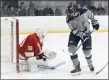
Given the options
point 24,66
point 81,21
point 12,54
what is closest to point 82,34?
point 81,21

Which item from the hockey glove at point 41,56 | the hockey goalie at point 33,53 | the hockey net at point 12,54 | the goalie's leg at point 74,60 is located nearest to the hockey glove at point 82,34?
the goalie's leg at point 74,60

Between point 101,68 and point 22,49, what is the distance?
3.05ft

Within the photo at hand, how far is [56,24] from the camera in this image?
6605 mm

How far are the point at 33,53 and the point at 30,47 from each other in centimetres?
8

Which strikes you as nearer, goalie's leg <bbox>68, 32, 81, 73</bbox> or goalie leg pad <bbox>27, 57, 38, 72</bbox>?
goalie's leg <bbox>68, 32, 81, 73</bbox>

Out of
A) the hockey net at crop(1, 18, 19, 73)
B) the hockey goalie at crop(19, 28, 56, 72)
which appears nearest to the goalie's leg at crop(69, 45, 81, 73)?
the hockey goalie at crop(19, 28, 56, 72)

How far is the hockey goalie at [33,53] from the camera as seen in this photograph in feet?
12.3

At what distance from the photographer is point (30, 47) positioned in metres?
3.74

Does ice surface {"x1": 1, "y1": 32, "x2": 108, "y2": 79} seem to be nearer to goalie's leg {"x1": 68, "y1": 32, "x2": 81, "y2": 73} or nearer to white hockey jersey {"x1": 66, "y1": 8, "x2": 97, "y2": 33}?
goalie's leg {"x1": 68, "y1": 32, "x2": 81, "y2": 73}

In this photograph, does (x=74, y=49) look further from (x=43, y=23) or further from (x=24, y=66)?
(x=43, y=23)

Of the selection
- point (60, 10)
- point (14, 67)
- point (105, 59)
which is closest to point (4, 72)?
point (14, 67)

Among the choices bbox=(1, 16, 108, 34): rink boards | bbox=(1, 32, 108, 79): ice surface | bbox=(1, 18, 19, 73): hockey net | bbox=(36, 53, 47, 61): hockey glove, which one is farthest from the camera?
bbox=(1, 16, 108, 34): rink boards

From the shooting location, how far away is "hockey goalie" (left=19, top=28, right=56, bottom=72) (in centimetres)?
375

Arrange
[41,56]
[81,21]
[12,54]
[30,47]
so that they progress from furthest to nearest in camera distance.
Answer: [12,54] → [41,56] → [30,47] → [81,21]
